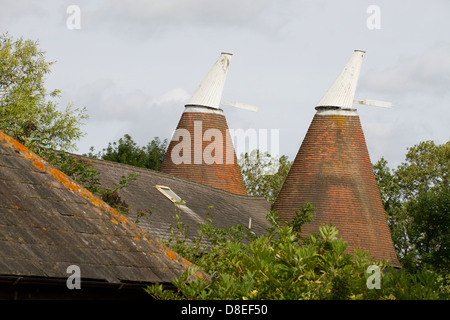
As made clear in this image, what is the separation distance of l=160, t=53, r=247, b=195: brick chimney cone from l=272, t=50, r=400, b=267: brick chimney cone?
7.60 feet

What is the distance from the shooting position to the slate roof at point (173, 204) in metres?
20.0

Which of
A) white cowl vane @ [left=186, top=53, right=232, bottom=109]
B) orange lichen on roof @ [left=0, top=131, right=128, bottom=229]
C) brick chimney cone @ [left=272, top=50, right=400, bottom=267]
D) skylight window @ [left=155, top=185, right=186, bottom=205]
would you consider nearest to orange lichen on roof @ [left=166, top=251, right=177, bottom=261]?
orange lichen on roof @ [left=0, top=131, right=128, bottom=229]

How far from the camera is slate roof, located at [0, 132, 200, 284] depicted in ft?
21.0

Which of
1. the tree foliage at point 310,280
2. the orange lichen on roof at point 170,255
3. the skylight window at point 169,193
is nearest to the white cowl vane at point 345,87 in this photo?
the skylight window at point 169,193

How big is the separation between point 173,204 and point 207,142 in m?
11.7

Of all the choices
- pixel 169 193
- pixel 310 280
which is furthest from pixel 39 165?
pixel 169 193

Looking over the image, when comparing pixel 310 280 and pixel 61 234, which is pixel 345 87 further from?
pixel 61 234

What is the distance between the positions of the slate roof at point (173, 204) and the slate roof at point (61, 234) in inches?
386

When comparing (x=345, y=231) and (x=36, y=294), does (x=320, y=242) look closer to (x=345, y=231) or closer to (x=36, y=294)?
(x=36, y=294)

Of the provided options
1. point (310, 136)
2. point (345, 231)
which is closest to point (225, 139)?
point (310, 136)

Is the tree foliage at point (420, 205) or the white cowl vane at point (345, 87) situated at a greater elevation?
the white cowl vane at point (345, 87)

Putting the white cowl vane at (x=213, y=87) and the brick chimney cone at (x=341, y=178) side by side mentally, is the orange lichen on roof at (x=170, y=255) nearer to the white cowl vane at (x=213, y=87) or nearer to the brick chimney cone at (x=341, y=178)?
the brick chimney cone at (x=341, y=178)

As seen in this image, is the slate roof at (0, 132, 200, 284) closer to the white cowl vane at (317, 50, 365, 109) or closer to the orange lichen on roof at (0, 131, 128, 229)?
the orange lichen on roof at (0, 131, 128, 229)
